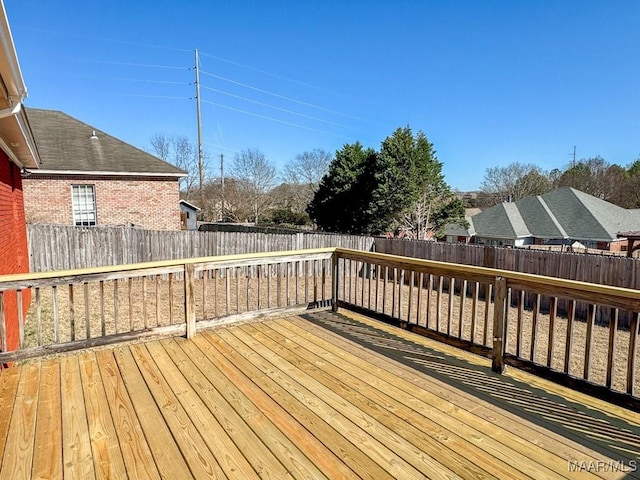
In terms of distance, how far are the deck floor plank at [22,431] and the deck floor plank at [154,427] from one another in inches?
22.9

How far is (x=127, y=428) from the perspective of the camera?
232 cm

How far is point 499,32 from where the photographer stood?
15219 mm

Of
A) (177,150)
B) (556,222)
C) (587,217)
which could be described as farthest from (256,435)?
(177,150)

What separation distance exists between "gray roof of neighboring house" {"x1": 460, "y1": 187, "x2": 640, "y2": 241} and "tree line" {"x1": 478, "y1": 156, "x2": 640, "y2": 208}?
578 cm

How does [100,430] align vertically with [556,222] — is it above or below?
below

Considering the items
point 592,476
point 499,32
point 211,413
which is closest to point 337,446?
point 211,413

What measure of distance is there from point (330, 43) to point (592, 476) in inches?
855

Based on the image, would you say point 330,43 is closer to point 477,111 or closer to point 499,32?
point 499,32

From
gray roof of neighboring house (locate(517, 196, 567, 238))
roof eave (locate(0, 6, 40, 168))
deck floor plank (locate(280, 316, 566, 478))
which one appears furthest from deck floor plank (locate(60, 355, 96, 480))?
gray roof of neighboring house (locate(517, 196, 567, 238))

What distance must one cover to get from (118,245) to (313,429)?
1044 cm

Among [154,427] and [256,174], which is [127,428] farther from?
[256,174]

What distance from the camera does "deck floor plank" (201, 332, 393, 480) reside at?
198cm

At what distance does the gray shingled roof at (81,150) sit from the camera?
545 inches

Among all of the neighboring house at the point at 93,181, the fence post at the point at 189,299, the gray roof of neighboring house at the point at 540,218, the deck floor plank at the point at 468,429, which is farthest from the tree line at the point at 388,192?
the deck floor plank at the point at 468,429
